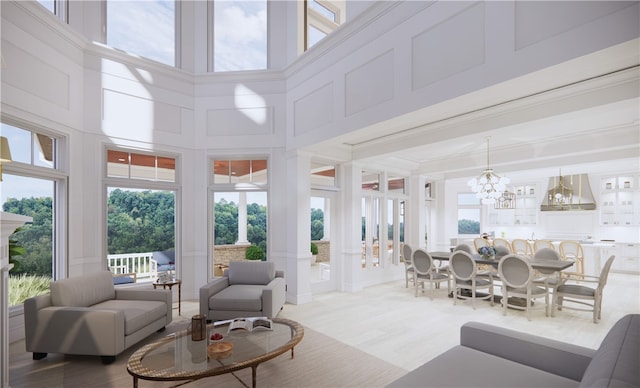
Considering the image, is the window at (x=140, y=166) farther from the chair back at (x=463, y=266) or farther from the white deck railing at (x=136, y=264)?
the chair back at (x=463, y=266)

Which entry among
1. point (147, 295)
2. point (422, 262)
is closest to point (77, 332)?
point (147, 295)

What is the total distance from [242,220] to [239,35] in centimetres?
347

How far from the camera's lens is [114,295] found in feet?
13.5

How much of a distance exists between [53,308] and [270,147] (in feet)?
12.0

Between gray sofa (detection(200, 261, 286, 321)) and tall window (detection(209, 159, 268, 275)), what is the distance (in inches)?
45.0

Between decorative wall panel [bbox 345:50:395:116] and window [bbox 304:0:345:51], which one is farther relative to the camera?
window [bbox 304:0:345:51]

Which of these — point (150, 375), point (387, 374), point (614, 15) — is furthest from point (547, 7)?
point (150, 375)

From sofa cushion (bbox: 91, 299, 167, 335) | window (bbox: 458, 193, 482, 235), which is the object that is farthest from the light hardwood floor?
window (bbox: 458, 193, 482, 235)

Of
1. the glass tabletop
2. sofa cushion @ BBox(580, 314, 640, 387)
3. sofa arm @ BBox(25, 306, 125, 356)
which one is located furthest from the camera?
sofa arm @ BBox(25, 306, 125, 356)

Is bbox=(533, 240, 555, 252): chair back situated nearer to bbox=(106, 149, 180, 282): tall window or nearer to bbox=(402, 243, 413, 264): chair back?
bbox=(402, 243, 413, 264): chair back

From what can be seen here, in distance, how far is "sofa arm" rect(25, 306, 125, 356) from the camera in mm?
3156

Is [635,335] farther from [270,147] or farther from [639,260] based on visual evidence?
[639,260]

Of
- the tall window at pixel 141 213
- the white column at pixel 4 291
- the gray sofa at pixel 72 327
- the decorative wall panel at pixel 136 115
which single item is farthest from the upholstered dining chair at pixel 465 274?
the white column at pixel 4 291

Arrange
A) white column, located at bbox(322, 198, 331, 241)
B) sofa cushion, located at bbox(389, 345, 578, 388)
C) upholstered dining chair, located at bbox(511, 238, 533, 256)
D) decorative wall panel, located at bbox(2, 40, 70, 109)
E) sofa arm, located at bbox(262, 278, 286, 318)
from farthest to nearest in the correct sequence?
upholstered dining chair, located at bbox(511, 238, 533, 256) → white column, located at bbox(322, 198, 331, 241) → sofa arm, located at bbox(262, 278, 286, 318) → decorative wall panel, located at bbox(2, 40, 70, 109) → sofa cushion, located at bbox(389, 345, 578, 388)
